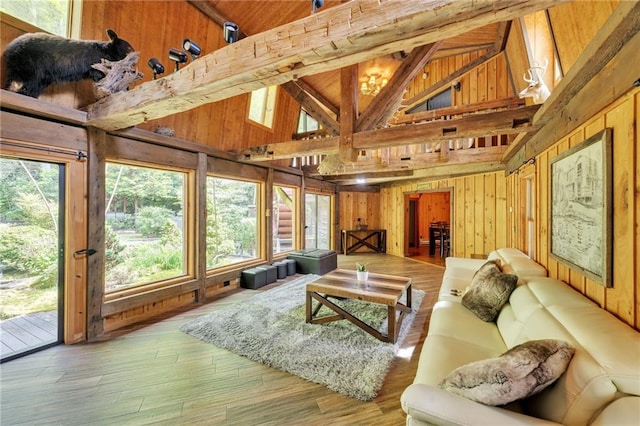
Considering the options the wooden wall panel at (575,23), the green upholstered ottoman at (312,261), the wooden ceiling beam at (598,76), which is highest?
the wooden wall panel at (575,23)

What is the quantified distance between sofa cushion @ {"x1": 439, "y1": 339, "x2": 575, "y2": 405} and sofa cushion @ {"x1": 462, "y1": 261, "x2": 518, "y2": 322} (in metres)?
1.15

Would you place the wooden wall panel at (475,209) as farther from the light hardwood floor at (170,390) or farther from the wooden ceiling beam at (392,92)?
the light hardwood floor at (170,390)

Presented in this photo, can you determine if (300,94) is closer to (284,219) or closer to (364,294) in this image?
(284,219)

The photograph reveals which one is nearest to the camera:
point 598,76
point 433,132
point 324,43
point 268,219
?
Result: point 324,43

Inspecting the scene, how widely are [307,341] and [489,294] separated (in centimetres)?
177

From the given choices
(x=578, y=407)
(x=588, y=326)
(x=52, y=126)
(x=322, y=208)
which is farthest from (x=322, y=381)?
(x=322, y=208)

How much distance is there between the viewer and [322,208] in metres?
8.40

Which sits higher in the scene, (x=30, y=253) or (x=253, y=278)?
(x=30, y=253)

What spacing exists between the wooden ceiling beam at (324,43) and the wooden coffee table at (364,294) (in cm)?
218

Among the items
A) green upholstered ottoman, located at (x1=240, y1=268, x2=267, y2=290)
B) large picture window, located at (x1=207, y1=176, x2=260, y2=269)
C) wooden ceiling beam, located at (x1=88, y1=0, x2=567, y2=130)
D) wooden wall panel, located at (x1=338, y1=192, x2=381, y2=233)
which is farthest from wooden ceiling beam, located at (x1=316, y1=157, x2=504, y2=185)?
wooden ceiling beam, located at (x1=88, y1=0, x2=567, y2=130)

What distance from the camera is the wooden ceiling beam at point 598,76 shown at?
1316 mm

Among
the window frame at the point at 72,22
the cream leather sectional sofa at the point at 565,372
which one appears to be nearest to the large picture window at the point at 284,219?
the window frame at the point at 72,22

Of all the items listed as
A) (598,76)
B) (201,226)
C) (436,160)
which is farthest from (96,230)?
(436,160)

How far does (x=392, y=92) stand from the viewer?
3693 millimetres
